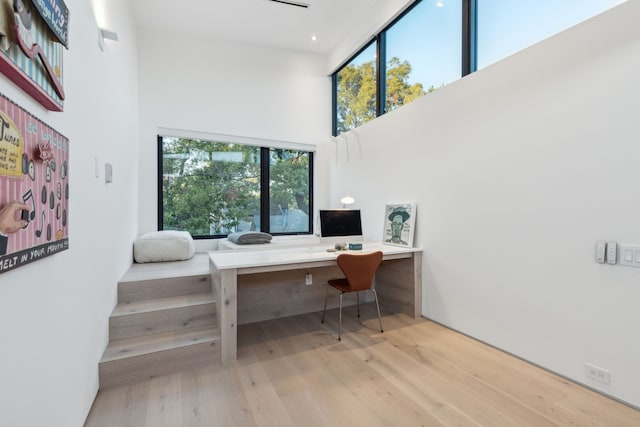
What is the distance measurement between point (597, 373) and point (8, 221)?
291 cm

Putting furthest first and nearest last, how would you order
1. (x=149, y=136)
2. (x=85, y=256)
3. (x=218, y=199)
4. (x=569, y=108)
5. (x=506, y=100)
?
(x=218, y=199) → (x=149, y=136) → (x=506, y=100) → (x=569, y=108) → (x=85, y=256)

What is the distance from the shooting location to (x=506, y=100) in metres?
2.33

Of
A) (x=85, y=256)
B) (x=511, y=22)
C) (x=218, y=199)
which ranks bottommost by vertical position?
(x=85, y=256)

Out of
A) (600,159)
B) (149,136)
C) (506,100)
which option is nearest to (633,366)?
(600,159)

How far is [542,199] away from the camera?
6.88 ft

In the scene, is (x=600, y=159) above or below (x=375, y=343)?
above

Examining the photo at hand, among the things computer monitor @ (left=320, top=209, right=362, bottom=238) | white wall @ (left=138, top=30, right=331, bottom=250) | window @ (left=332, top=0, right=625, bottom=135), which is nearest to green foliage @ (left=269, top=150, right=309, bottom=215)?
white wall @ (left=138, top=30, right=331, bottom=250)

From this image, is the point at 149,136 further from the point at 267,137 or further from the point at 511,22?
the point at 511,22

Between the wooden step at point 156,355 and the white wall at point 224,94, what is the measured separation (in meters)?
2.08

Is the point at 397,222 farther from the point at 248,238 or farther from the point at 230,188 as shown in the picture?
the point at 230,188

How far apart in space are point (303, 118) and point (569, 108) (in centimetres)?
360

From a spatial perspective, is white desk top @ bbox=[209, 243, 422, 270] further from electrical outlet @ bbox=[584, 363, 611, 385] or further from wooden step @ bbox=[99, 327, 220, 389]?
electrical outlet @ bbox=[584, 363, 611, 385]

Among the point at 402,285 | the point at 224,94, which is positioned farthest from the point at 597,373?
the point at 224,94

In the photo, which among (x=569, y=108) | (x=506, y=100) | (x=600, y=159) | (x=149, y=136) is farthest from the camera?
(x=149, y=136)
